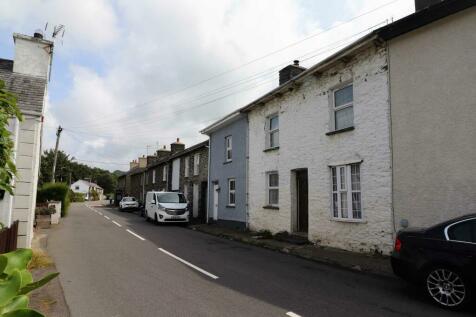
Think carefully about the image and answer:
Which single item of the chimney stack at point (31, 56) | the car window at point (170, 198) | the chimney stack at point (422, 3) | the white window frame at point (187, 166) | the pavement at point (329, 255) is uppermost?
the chimney stack at point (422, 3)

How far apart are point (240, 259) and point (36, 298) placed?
5.43 meters

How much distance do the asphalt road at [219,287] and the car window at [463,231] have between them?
117cm

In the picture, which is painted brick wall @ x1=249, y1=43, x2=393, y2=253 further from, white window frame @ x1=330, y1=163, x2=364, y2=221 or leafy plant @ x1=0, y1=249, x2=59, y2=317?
leafy plant @ x1=0, y1=249, x2=59, y2=317

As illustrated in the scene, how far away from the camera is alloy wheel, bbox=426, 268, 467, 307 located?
19.3ft

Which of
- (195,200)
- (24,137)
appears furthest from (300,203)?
(195,200)

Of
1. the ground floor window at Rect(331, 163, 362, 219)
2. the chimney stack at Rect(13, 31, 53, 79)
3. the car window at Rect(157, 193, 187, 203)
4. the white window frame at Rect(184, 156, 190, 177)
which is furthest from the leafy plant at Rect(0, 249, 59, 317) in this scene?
the white window frame at Rect(184, 156, 190, 177)

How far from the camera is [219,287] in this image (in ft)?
23.6

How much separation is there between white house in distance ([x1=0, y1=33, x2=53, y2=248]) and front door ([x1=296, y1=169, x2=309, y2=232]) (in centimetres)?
Result: 932

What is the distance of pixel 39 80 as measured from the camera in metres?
13.0

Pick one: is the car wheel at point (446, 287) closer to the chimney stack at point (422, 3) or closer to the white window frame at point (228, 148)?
Result: the chimney stack at point (422, 3)

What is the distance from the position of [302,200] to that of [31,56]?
11.6 metres

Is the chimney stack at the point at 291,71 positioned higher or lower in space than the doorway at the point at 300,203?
higher

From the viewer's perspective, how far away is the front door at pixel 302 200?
1439 centimetres

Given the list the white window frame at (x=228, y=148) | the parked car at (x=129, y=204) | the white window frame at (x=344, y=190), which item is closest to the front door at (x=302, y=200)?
the white window frame at (x=344, y=190)
